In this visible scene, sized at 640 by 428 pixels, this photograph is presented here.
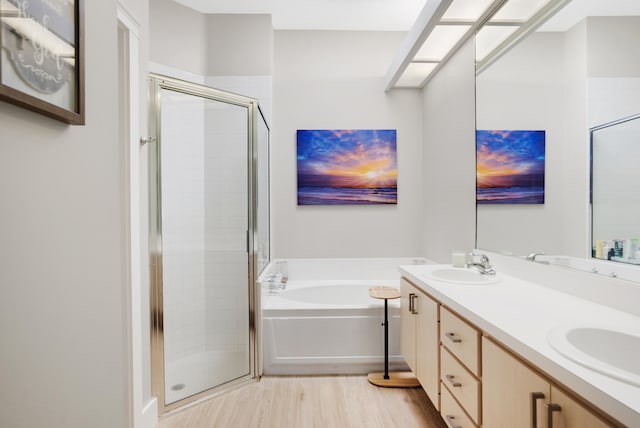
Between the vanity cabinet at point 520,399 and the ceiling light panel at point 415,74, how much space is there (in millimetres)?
2278

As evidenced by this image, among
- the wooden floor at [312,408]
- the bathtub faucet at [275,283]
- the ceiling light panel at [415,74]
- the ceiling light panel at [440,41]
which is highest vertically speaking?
the ceiling light panel at [415,74]

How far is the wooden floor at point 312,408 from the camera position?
72.1 inches

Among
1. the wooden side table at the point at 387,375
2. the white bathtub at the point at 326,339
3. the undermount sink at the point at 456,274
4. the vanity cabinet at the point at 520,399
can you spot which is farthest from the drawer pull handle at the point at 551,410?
the white bathtub at the point at 326,339

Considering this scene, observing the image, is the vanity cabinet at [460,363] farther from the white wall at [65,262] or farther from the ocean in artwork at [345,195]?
the ocean in artwork at [345,195]

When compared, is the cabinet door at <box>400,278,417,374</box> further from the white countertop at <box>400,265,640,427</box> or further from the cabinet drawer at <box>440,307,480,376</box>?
the cabinet drawer at <box>440,307,480,376</box>

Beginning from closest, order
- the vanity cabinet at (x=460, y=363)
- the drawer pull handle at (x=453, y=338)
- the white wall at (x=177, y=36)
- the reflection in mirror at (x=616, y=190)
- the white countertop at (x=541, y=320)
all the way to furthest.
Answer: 1. the white countertop at (x=541, y=320)
2. the reflection in mirror at (x=616, y=190)
3. the vanity cabinet at (x=460, y=363)
4. the drawer pull handle at (x=453, y=338)
5. the white wall at (x=177, y=36)

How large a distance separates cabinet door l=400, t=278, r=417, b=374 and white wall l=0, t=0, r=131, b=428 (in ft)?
5.15

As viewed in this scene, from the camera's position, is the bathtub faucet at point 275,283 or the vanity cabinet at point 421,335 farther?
the bathtub faucet at point 275,283

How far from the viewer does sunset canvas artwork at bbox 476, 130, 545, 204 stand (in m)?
1.64

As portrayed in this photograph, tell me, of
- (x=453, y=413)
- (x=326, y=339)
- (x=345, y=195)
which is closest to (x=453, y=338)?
(x=453, y=413)

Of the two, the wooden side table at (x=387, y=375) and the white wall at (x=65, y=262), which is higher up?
the white wall at (x=65, y=262)

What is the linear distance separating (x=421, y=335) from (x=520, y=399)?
2.92 ft

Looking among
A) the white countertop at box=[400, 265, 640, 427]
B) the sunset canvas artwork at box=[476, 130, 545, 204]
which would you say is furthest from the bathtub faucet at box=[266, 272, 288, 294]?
the sunset canvas artwork at box=[476, 130, 545, 204]

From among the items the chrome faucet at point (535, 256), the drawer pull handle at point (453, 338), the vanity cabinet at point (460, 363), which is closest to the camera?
the vanity cabinet at point (460, 363)
